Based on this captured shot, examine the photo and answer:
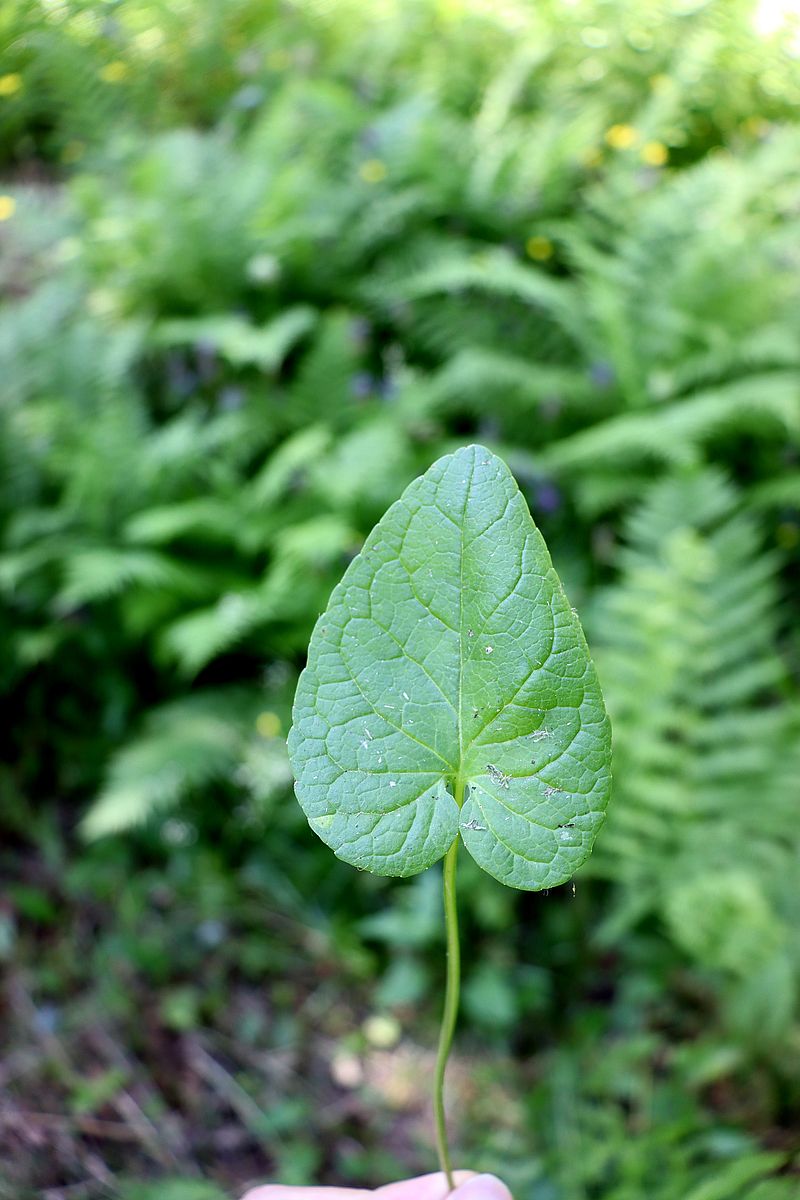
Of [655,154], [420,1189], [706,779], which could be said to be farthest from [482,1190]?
[655,154]

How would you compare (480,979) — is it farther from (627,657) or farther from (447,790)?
(447,790)

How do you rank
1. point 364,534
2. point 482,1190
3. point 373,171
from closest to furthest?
point 482,1190 < point 364,534 < point 373,171

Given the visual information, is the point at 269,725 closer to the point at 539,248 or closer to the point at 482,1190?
the point at 482,1190


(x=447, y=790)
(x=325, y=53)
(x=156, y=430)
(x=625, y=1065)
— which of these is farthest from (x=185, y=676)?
(x=325, y=53)

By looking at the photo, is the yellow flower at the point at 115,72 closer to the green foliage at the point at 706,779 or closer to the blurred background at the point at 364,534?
the blurred background at the point at 364,534

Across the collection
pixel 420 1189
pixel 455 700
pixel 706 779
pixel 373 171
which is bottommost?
pixel 706 779
